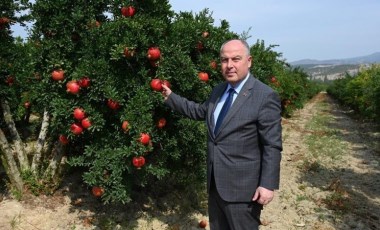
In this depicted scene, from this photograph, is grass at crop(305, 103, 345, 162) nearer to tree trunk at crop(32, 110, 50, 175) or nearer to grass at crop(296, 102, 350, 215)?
grass at crop(296, 102, 350, 215)

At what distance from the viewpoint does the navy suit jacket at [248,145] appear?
2.99m

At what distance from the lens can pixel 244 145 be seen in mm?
3139

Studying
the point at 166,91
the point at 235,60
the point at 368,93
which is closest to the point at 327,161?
the point at 166,91

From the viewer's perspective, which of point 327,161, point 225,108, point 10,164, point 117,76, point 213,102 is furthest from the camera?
point 327,161

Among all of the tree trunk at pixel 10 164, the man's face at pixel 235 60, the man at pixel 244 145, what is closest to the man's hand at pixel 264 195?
the man at pixel 244 145

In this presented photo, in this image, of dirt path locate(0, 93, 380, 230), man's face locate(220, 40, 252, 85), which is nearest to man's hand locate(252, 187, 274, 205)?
man's face locate(220, 40, 252, 85)

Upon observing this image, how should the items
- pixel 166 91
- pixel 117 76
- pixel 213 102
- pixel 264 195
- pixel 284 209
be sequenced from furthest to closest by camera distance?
1. pixel 284 209
2. pixel 117 76
3. pixel 166 91
4. pixel 213 102
5. pixel 264 195

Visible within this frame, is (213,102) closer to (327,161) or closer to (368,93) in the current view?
(327,161)

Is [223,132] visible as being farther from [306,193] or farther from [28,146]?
[28,146]

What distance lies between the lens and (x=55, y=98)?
14.7 ft

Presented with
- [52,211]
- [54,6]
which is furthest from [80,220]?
[54,6]

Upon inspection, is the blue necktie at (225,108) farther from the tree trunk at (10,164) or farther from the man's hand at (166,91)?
the tree trunk at (10,164)

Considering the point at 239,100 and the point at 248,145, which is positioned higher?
the point at 239,100

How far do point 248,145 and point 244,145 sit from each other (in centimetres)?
3
